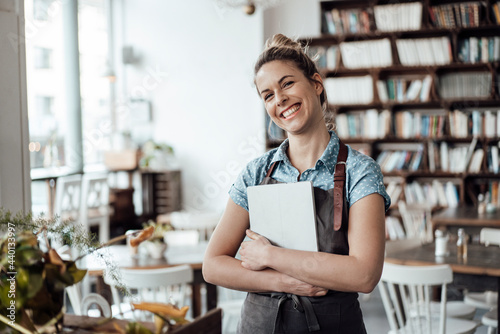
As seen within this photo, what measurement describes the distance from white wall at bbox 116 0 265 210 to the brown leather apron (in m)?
5.22

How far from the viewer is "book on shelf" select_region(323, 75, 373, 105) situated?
6.25 meters

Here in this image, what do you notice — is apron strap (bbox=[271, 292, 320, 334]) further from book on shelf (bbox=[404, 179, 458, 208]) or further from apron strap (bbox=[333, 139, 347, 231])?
book on shelf (bbox=[404, 179, 458, 208])

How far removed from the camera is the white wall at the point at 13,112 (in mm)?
1869

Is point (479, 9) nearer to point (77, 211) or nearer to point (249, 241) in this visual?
point (77, 211)

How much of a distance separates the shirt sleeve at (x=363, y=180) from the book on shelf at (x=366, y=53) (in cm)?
485

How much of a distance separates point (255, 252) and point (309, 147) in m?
0.33

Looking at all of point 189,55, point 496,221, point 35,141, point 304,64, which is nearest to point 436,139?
point 496,221

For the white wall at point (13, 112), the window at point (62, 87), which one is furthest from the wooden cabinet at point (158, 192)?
the white wall at point (13, 112)

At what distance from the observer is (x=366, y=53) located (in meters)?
6.23

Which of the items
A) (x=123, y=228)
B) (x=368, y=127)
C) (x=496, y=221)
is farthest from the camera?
(x=123, y=228)

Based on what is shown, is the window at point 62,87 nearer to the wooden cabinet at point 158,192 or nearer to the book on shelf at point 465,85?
the wooden cabinet at point 158,192

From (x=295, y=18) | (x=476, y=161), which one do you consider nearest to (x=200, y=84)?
(x=295, y=18)

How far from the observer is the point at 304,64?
5.40 ft

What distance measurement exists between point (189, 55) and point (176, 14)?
542 mm
